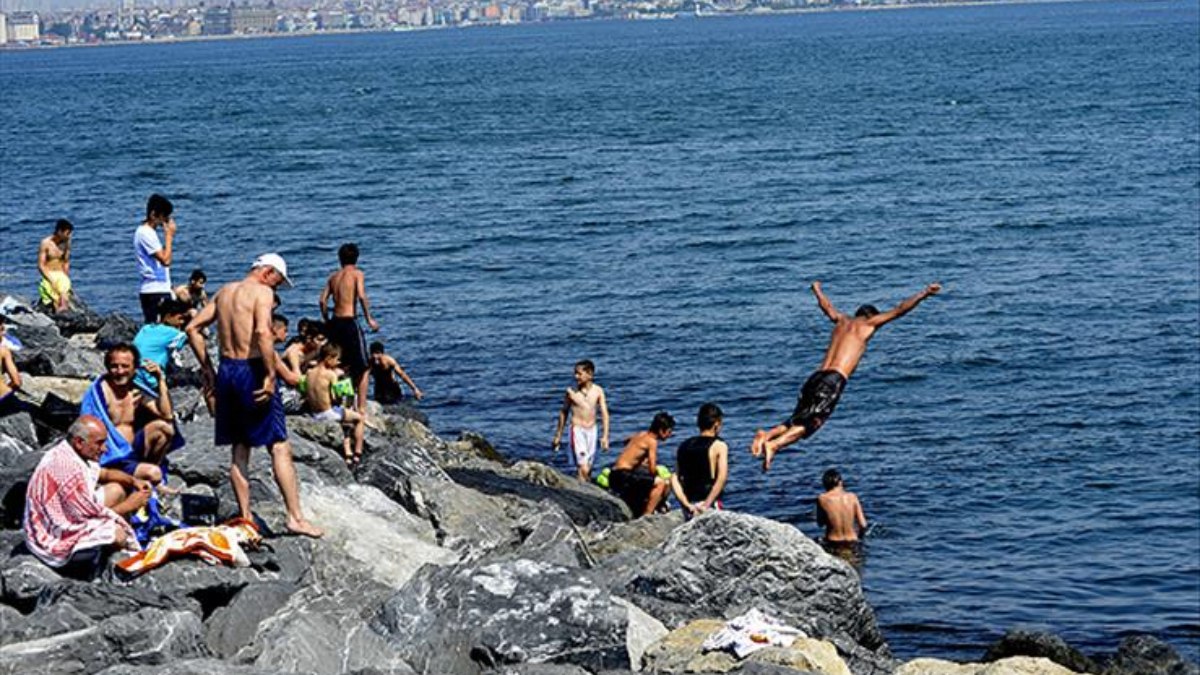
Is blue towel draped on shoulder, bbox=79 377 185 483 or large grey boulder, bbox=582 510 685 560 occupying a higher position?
blue towel draped on shoulder, bbox=79 377 185 483

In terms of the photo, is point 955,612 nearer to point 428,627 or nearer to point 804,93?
point 428,627

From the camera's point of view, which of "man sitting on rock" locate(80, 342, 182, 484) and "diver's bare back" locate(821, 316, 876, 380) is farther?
"diver's bare back" locate(821, 316, 876, 380)

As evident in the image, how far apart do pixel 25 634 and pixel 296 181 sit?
52.1 metres

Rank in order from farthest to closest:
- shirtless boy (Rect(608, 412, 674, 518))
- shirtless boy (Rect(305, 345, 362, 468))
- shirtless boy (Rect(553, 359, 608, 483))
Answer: shirtless boy (Rect(553, 359, 608, 483)), shirtless boy (Rect(608, 412, 674, 518)), shirtless boy (Rect(305, 345, 362, 468))

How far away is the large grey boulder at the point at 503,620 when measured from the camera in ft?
37.5

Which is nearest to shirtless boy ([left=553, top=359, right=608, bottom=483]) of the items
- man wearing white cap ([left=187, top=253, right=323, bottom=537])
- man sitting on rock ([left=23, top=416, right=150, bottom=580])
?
man wearing white cap ([left=187, top=253, right=323, bottom=537])

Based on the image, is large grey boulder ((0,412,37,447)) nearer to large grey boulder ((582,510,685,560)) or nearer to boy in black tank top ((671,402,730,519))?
large grey boulder ((582,510,685,560))

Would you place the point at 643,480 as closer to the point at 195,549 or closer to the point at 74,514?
the point at 195,549

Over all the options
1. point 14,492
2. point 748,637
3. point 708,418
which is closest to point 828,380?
point 708,418

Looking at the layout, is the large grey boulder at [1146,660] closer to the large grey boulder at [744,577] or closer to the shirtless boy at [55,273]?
the large grey boulder at [744,577]

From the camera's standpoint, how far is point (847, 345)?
16.1 m

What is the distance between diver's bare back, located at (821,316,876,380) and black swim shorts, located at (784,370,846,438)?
16 cm

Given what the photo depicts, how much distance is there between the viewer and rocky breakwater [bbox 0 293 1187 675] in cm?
1071

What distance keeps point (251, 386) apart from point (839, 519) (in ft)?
29.8
